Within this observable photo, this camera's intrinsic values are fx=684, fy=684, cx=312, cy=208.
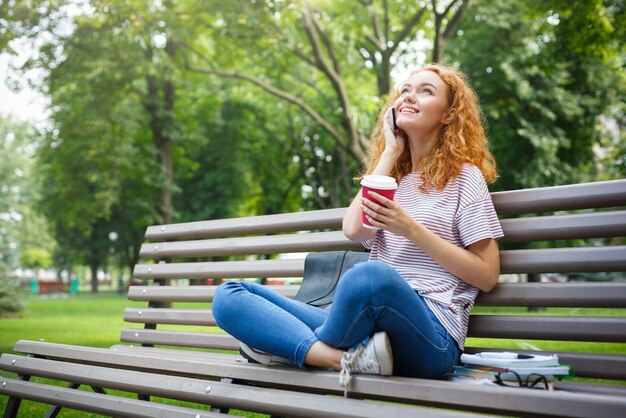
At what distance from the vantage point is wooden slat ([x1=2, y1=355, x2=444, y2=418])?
219cm

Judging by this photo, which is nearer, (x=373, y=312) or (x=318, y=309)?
(x=373, y=312)

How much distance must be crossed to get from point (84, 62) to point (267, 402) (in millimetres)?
15674

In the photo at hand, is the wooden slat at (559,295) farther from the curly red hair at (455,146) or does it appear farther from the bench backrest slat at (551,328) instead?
the curly red hair at (455,146)

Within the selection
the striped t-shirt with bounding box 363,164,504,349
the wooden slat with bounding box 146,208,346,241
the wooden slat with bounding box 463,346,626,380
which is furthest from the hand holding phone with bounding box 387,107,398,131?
the wooden slat with bounding box 463,346,626,380

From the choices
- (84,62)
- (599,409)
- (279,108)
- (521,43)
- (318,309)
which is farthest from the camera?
(279,108)

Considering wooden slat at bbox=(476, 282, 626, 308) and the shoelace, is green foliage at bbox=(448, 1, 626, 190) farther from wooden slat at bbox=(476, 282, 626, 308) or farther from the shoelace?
the shoelace

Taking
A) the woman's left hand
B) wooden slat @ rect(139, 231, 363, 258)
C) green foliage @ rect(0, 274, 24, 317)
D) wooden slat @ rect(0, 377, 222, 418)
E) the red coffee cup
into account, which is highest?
the red coffee cup

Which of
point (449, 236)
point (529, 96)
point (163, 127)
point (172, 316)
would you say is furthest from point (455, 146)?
point (163, 127)

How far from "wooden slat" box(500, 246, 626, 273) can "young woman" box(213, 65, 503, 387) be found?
0.12m

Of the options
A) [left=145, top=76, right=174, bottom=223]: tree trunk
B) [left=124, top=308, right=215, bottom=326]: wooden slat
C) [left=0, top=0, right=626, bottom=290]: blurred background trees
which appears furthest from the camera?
[left=145, top=76, right=174, bottom=223]: tree trunk

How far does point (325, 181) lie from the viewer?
28.9 meters

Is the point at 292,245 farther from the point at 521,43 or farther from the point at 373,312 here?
the point at 521,43

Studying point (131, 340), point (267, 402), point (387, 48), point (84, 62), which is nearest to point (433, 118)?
point (267, 402)

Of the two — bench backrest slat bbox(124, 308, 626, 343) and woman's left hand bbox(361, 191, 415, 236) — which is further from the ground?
woman's left hand bbox(361, 191, 415, 236)
